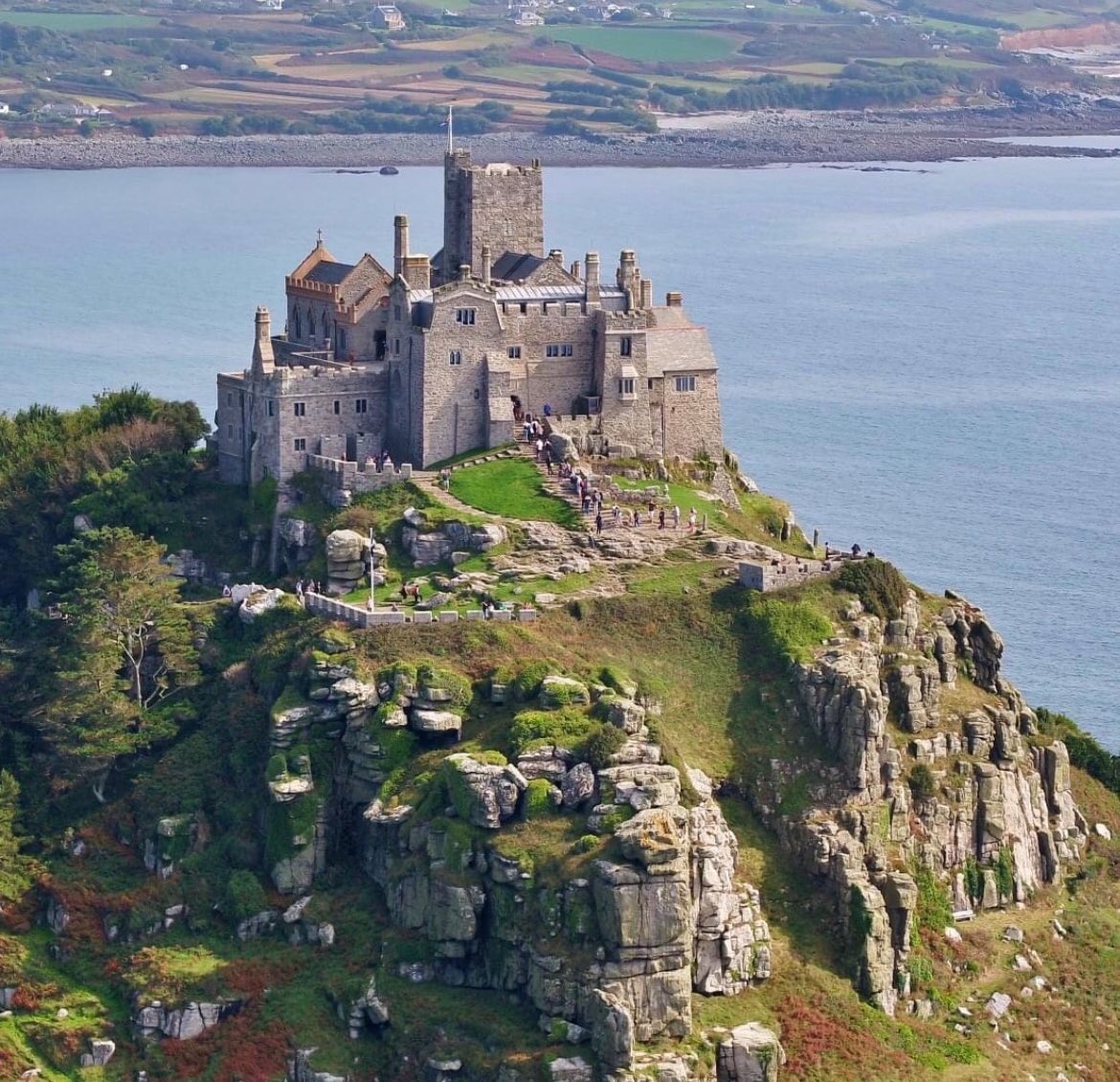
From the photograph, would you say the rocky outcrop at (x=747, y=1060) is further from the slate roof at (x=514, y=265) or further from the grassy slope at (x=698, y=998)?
the slate roof at (x=514, y=265)

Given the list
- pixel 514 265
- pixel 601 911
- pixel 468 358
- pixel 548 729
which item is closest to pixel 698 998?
pixel 601 911

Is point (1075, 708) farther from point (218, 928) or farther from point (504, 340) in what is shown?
point (218, 928)

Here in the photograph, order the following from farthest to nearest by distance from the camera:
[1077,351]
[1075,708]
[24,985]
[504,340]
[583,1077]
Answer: [1077,351], [1075,708], [504,340], [24,985], [583,1077]

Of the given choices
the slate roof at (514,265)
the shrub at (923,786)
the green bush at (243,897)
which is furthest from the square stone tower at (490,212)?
the green bush at (243,897)

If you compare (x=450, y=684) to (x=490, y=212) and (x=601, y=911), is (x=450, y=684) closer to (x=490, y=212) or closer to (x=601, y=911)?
(x=601, y=911)

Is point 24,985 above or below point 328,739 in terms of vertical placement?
below

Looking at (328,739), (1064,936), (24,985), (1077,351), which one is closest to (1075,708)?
(1064,936)
